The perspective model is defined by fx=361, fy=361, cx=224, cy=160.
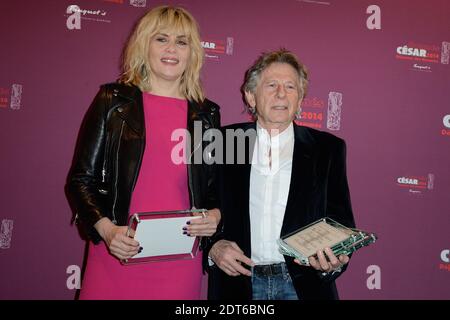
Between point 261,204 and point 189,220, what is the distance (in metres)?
0.53

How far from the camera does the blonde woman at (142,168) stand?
175 centimetres

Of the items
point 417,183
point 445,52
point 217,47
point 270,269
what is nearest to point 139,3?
point 217,47

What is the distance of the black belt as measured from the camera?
6.13 ft

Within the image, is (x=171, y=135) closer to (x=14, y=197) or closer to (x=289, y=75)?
(x=289, y=75)

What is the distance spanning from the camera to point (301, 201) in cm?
195

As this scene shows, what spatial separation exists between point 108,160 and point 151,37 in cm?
70

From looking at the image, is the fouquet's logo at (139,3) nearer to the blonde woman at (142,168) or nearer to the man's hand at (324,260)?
the blonde woman at (142,168)

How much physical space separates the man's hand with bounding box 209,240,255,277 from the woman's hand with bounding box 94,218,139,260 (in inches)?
19.6

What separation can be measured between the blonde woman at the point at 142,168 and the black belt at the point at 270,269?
0.33m

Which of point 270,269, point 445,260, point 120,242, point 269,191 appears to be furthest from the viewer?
point 445,260

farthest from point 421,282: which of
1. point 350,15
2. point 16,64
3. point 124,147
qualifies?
point 16,64

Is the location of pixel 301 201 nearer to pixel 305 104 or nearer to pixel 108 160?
pixel 108 160

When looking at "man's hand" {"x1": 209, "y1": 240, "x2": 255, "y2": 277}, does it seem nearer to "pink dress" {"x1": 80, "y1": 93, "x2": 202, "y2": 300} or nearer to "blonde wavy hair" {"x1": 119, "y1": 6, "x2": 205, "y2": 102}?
"pink dress" {"x1": 80, "y1": 93, "x2": 202, "y2": 300}

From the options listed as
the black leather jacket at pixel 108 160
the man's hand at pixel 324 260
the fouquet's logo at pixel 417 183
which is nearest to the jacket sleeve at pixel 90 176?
the black leather jacket at pixel 108 160
